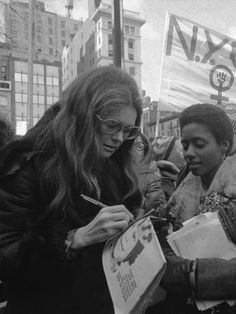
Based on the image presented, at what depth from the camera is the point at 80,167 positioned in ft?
3.91

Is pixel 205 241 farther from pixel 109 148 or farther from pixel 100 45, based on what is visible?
pixel 100 45

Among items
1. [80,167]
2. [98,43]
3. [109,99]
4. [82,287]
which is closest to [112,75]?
[109,99]

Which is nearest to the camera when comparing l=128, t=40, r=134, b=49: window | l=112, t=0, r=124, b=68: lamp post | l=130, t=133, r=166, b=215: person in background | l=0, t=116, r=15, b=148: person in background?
l=130, t=133, r=166, b=215: person in background

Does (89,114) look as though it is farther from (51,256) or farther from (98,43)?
(98,43)

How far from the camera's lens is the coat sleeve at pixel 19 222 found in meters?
→ 1.10

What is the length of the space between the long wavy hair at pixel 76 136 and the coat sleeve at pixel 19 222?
53mm

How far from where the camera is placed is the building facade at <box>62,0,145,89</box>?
6206cm

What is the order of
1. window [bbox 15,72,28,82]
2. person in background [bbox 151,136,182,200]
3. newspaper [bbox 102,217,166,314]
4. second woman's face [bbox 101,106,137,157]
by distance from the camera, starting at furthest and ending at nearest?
1. window [bbox 15,72,28,82]
2. person in background [bbox 151,136,182,200]
3. second woman's face [bbox 101,106,137,157]
4. newspaper [bbox 102,217,166,314]

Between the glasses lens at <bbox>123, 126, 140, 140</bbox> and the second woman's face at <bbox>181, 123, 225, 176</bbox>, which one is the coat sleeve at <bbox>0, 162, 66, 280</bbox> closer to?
the glasses lens at <bbox>123, 126, 140, 140</bbox>

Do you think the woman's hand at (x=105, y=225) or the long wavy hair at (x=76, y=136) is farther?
the long wavy hair at (x=76, y=136)

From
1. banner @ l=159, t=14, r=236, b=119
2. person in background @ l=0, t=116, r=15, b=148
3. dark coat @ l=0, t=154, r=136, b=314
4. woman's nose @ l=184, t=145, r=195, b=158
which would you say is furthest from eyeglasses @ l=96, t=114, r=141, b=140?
banner @ l=159, t=14, r=236, b=119

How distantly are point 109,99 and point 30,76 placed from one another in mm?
11394

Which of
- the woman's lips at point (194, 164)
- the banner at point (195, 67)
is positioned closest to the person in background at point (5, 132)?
the banner at point (195, 67)

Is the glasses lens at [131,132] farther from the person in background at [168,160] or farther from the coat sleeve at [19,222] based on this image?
the person in background at [168,160]
